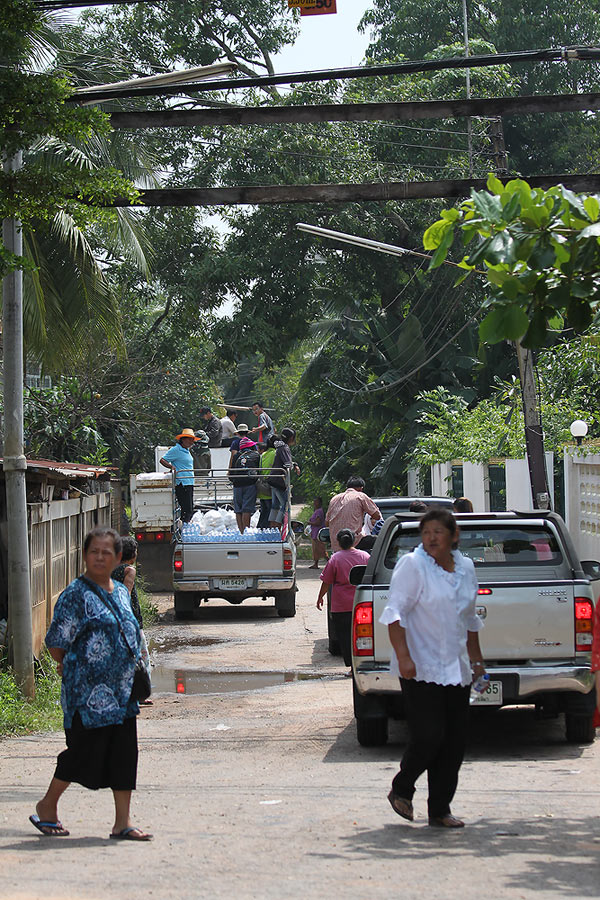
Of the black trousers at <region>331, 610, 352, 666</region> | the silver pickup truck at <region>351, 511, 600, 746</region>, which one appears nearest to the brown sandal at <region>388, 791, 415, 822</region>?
the silver pickup truck at <region>351, 511, 600, 746</region>

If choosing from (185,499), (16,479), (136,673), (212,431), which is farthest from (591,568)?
(212,431)

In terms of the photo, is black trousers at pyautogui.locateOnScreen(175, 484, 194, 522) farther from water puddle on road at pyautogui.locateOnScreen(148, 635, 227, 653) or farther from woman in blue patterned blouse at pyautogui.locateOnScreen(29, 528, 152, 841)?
woman in blue patterned blouse at pyautogui.locateOnScreen(29, 528, 152, 841)

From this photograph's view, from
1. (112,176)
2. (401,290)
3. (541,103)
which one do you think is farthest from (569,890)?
(401,290)

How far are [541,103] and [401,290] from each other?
69.0 ft

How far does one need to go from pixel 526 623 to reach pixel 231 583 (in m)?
10.4

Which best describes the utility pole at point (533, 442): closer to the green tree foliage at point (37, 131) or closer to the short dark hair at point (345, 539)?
the short dark hair at point (345, 539)

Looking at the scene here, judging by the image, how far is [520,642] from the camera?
25.6 ft

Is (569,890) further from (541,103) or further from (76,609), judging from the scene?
(541,103)

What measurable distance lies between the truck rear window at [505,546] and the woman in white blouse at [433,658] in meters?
2.66

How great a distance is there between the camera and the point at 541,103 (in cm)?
1078

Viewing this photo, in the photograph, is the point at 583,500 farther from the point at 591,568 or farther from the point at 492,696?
the point at 492,696

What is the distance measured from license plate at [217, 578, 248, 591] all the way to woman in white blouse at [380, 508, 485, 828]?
39.7ft

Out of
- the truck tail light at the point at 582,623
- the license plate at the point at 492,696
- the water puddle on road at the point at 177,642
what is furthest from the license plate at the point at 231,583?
the truck tail light at the point at 582,623

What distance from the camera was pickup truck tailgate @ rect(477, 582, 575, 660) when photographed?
25.6 feet
